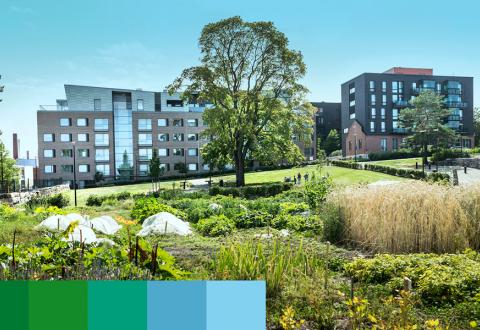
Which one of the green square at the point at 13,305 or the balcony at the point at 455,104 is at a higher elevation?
the balcony at the point at 455,104

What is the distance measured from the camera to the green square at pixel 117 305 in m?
2.53

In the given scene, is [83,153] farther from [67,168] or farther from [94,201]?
[94,201]

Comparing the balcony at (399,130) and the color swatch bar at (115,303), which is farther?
the balcony at (399,130)

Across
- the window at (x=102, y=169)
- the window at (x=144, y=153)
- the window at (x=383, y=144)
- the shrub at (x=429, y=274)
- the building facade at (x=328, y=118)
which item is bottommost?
the shrub at (x=429, y=274)

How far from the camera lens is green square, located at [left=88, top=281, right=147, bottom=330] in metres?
2.53

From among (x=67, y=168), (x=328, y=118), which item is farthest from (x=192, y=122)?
(x=328, y=118)

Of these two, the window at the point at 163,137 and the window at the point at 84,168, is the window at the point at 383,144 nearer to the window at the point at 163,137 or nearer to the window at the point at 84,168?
the window at the point at 163,137

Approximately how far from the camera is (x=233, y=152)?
42156 mm

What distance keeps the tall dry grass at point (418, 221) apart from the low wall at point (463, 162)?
1956 inches

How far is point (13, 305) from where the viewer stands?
2.57 metres

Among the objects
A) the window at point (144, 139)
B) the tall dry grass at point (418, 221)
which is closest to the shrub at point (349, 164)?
the window at point (144, 139)

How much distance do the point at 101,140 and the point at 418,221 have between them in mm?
64623

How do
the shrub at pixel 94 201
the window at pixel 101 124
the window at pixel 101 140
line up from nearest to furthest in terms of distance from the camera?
the shrub at pixel 94 201, the window at pixel 101 140, the window at pixel 101 124

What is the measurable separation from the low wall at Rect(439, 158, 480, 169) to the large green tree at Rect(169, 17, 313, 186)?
26683mm
